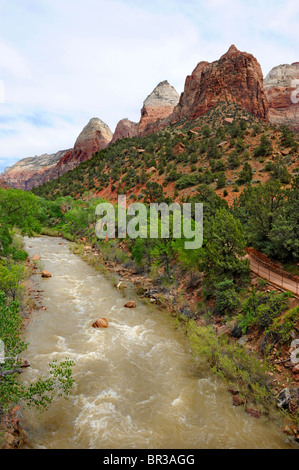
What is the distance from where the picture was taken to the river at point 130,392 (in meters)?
8.42

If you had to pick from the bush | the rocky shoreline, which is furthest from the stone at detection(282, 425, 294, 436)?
the bush

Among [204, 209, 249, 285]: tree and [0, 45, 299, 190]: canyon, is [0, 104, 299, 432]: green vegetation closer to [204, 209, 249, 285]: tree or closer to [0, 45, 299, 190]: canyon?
[204, 209, 249, 285]: tree

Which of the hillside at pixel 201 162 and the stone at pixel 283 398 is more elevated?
the hillside at pixel 201 162

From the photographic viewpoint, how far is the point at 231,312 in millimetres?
15023

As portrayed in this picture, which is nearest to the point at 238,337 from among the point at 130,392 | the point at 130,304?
the point at 130,392

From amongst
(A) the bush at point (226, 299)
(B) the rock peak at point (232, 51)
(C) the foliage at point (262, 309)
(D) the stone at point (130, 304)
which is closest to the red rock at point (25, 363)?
(D) the stone at point (130, 304)

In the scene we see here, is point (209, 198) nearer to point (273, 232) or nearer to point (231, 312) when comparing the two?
point (273, 232)

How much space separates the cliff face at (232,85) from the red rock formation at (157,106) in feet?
101

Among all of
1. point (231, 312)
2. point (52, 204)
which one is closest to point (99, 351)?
Result: point (231, 312)

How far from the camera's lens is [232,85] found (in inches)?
2837

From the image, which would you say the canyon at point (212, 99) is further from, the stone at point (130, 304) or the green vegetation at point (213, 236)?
the stone at point (130, 304)

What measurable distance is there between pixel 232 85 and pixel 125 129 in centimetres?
6218

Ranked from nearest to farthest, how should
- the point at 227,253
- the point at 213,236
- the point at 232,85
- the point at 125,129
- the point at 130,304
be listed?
1. the point at 227,253
2. the point at 213,236
3. the point at 130,304
4. the point at 232,85
5. the point at 125,129

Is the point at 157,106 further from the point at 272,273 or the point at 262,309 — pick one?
the point at 262,309
